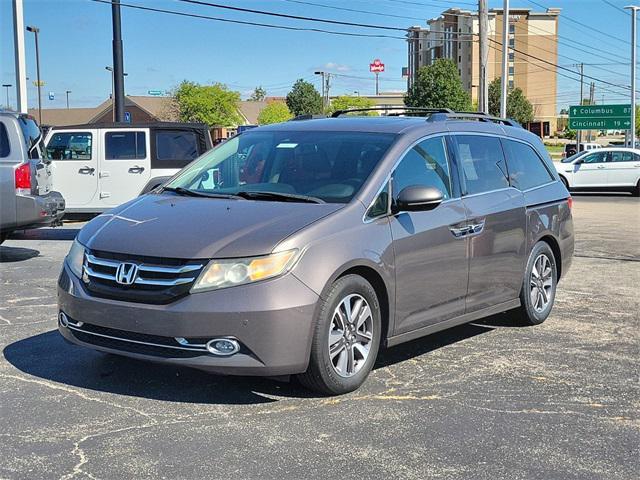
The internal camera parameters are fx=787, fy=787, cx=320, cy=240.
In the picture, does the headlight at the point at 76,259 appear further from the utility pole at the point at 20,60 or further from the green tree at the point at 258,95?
the green tree at the point at 258,95

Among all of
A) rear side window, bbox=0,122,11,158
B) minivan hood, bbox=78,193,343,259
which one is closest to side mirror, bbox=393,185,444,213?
minivan hood, bbox=78,193,343,259

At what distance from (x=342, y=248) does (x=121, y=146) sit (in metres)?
9.52

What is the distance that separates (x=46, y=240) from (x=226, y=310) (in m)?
9.65

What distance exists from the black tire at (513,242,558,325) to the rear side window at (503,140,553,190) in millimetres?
560

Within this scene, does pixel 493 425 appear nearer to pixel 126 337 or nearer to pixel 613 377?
pixel 613 377

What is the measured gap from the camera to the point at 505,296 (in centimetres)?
641

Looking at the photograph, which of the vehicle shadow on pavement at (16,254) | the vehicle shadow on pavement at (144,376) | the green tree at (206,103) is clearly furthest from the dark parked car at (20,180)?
the green tree at (206,103)

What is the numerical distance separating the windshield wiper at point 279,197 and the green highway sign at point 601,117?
44476 mm

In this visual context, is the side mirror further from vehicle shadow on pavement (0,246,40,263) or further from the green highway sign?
the green highway sign

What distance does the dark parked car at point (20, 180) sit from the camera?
10039 mm

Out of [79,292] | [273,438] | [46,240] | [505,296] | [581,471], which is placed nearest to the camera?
[581,471]

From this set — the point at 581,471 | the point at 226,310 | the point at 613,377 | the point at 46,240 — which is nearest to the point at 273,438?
the point at 226,310

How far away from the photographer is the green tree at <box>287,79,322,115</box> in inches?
3841

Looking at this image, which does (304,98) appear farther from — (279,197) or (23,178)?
(279,197)
